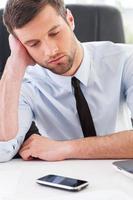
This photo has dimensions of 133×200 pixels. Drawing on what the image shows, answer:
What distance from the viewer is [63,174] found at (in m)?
1.00

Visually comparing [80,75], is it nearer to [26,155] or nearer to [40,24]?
[40,24]

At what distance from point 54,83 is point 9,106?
0.22m

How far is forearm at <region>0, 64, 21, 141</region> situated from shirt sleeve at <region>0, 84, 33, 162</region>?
28 millimetres

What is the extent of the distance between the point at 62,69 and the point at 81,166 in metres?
0.41

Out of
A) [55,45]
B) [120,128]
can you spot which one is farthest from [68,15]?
[120,128]

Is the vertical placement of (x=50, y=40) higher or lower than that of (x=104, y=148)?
higher

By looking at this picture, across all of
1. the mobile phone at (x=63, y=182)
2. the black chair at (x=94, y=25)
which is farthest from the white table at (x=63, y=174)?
the black chair at (x=94, y=25)

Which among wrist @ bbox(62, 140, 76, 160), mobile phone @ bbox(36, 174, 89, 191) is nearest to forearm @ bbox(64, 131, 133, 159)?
wrist @ bbox(62, 140, 76, 160)

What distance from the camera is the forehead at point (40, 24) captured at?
1265 mm

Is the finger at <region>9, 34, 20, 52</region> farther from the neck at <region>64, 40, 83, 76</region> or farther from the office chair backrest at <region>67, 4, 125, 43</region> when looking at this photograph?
the office chair backrest at <region>67, 4, 125, 43</region>

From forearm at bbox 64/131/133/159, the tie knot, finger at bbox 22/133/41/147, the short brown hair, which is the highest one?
the short brown hair

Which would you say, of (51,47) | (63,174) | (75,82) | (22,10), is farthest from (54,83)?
(63,174)

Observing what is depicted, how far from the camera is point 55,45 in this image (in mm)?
1290

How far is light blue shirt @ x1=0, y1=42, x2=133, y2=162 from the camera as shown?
142 centimetres
